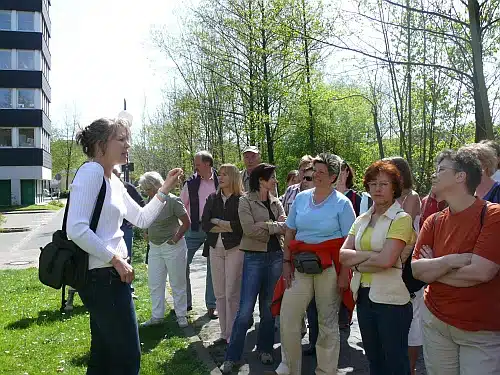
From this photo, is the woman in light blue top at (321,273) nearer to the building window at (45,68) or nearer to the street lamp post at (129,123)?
the street lamp post at (129,123)

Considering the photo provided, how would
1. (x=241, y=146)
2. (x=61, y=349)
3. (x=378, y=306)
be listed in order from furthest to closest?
(x=241, y=146) < (x=61, y=349) < (x=378, y=306)

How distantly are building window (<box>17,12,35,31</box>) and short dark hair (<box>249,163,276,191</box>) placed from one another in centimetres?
5133

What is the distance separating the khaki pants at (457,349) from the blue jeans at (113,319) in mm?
1865

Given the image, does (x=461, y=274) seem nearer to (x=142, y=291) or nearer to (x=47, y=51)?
(x=142, y=291)

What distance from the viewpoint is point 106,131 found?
3.48 metres

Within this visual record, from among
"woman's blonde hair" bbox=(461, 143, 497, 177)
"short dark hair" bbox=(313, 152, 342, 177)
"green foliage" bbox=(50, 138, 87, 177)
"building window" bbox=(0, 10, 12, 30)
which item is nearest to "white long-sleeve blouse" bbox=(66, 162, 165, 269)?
"short dark hair" bbox=(313, 152, 342, 177)

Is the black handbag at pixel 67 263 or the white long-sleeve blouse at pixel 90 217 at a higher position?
the white long-sleeve blouse at pixel 90 217

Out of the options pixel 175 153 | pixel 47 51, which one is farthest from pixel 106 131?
pixel 47 51

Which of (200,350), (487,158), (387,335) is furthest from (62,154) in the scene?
(387,335)

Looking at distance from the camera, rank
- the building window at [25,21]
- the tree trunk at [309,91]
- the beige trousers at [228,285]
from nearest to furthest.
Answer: the beige trousers at [228,285]
the tree trunk at [309,91]
the building window at [25,21]

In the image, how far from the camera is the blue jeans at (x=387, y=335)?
3820mm

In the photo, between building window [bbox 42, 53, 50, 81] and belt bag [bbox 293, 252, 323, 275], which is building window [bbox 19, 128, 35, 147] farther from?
belt bag [bbox 293, 252, 323, 275]

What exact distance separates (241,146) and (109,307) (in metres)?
21.7

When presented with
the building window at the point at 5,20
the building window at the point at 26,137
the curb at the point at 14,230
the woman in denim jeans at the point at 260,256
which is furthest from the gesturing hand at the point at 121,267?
the building window at the point at 5,20
